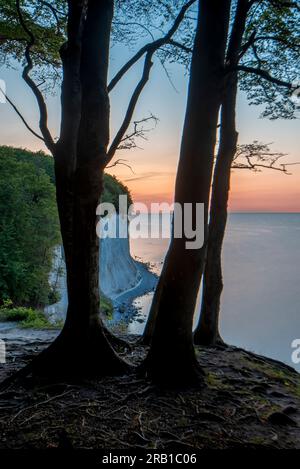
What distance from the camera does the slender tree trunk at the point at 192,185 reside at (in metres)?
4.09

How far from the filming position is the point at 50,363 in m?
4.41

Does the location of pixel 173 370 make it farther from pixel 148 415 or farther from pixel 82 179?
pixel 82 179

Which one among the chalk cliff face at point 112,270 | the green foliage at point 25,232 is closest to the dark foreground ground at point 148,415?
the green foliage at point 25,232

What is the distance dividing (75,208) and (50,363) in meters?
1.97

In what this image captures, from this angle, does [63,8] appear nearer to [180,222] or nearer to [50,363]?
[180,222]

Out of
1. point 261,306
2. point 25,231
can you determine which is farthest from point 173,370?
point 261,306

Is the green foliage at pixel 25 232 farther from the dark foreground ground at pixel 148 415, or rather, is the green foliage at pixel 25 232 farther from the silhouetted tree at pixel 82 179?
the dark foreground ground at pixel 148 415

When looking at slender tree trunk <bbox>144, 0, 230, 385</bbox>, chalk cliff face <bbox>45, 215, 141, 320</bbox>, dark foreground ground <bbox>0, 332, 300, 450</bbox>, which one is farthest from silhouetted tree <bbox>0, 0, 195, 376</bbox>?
chalk cliff face <bbox>45, 215, 141, 320</bbox>

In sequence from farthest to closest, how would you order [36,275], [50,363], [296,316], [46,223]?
[296,316] < [46,223] < [36,275] < [50,363]

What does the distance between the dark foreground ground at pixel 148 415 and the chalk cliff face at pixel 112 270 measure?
2214cm

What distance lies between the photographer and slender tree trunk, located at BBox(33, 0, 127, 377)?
446 centimetres

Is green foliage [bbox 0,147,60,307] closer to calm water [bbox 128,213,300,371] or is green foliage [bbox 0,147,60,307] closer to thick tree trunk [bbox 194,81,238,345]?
calm water [bbox 128,213,300,371]

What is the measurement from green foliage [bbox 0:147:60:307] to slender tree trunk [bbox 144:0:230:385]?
56.0 ft
